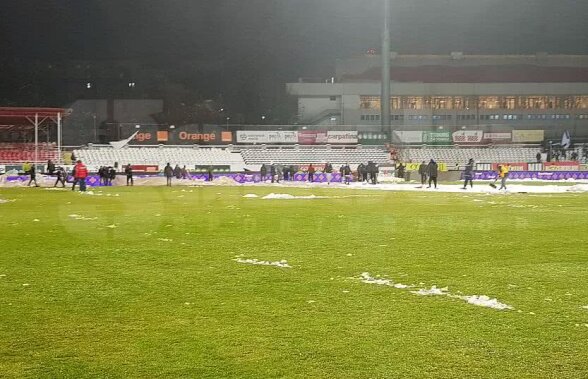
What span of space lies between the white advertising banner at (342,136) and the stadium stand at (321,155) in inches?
40.9

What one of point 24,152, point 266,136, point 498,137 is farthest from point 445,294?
point 498,137

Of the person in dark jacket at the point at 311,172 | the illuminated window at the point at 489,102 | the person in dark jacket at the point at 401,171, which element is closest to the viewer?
the person in dark jacket at the point at 311,172

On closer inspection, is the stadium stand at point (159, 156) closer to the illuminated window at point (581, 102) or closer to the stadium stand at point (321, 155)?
the stadium stand at point (321, 155)

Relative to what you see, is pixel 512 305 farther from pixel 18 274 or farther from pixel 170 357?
pixel 18 274

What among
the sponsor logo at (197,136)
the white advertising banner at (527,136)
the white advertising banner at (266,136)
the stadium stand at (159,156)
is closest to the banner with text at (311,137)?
the white advertising banner at (266,136)

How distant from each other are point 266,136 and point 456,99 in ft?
107

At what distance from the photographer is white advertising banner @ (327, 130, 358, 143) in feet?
208

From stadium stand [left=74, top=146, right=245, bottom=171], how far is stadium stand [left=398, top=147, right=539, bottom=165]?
61.1ft

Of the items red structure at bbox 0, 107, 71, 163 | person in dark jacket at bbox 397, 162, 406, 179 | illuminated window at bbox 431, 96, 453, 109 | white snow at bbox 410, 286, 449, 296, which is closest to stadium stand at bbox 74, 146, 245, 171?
red structure at bbox 0, 107, 71, 163

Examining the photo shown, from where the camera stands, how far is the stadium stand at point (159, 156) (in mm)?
56250

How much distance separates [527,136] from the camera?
68500 mm

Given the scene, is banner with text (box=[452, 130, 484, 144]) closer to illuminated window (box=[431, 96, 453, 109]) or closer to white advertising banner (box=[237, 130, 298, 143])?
illuminated window (box=[431, 96, 453, 109])

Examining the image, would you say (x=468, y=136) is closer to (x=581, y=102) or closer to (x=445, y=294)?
(x=581, y=102)

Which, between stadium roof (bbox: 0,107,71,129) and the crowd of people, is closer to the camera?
stadium roof (bbox: 0,107,71,129)
